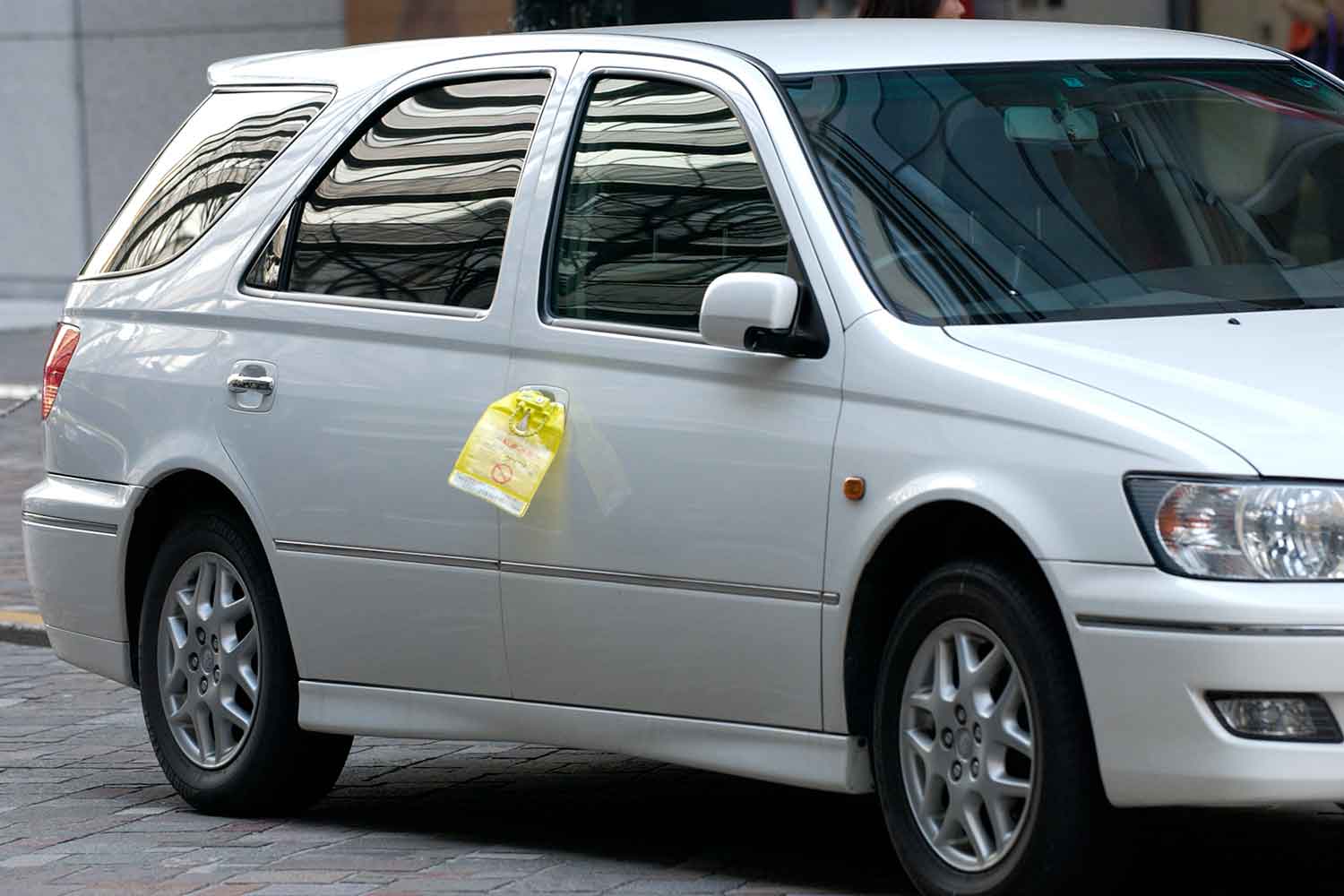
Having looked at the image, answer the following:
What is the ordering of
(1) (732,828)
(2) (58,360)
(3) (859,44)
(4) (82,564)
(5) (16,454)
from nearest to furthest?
1. (3) (859,44)
2. (1) (732,828)
3. (4) (82,564)
4. (2) (58,360)
5. (5) (16,454)

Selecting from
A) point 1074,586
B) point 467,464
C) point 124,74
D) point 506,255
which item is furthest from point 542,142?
point 124,74

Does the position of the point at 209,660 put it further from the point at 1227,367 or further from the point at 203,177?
the point at 1227,367

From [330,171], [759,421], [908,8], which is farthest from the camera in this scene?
[908,8]

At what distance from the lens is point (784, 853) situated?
6215 millimetres

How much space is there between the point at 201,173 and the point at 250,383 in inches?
34.2

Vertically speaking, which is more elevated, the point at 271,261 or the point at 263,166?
the point at 263,166

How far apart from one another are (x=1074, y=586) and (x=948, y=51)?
1.64 m

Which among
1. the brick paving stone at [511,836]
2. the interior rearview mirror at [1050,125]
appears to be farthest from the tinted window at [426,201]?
the brick paving stone at [511,836]

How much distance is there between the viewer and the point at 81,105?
2550cm

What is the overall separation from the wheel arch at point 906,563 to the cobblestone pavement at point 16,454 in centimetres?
603

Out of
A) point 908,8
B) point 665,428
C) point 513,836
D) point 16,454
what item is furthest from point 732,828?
point 16,454

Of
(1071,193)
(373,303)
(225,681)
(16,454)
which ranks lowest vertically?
(16,454)

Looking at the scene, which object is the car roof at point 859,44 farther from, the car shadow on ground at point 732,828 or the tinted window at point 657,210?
the car shadow on ground at point 732,828

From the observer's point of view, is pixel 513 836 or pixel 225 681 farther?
pixel 225 681
